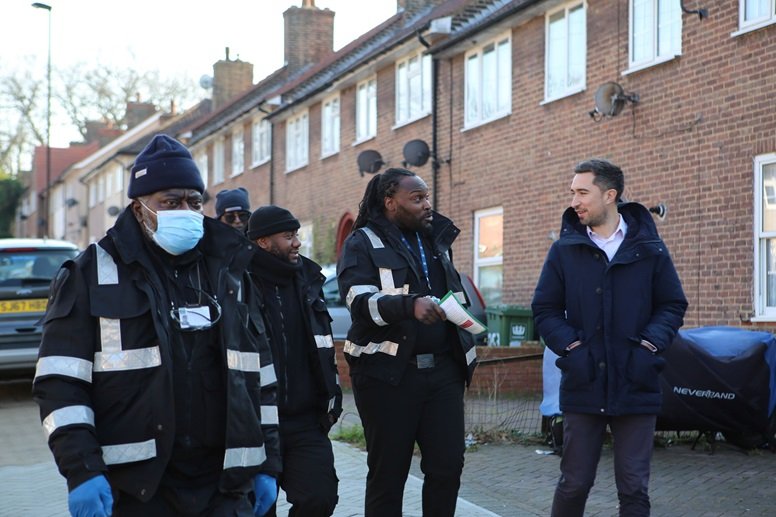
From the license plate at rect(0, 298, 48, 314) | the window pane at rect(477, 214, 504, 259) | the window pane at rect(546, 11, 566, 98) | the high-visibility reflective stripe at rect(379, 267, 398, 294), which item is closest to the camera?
the high-visibility reflective stripe at rect(379, 267, 398, 294)

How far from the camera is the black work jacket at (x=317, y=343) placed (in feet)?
16.2

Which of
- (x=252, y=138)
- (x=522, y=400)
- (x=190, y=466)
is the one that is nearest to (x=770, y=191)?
(x=522, y=400)

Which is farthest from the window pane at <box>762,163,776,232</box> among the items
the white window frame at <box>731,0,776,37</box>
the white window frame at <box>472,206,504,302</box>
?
the white window frame at <box>472,206,504,302</box>

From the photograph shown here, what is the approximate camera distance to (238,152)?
113 ft

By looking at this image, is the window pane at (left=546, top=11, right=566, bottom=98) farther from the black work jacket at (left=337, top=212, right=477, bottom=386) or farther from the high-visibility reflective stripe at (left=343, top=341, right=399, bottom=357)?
the high-visibility reflective stripe at (left=343, top=341, right=399, bottom=357)

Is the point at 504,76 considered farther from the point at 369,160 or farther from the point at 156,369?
the point at 156,369

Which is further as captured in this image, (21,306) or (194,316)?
(21,306)

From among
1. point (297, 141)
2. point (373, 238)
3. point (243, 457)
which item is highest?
point (297, 141)

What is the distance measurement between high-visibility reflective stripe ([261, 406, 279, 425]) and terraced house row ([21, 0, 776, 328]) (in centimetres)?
991

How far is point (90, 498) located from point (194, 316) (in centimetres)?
68

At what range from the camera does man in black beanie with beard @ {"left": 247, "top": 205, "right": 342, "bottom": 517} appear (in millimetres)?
4855

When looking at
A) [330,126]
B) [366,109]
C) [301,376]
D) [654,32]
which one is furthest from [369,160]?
[301,376]

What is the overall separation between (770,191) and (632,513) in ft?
28.4

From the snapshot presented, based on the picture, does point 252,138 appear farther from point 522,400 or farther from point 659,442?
point 659,442
